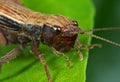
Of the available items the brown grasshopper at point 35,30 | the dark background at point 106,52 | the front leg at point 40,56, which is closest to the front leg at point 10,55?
the brown grasshopper at point 35,30

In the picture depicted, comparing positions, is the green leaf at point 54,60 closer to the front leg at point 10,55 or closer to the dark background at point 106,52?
the front leg at point 10,55

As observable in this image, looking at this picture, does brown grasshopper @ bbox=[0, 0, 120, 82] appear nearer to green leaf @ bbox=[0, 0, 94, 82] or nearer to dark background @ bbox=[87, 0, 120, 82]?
green leaf @ bbox=[0, 0, 94, 82]

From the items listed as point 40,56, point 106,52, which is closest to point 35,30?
point 40,56

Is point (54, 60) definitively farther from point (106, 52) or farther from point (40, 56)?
point (106, 52)

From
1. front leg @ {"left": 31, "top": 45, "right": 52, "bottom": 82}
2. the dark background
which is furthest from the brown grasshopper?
the dark background

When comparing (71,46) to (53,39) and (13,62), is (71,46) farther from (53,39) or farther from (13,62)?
(13,62)

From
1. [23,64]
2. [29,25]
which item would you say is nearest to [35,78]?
[23,64]

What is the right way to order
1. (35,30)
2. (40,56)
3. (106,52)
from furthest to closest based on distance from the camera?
(106,52)
(35,30)
(40,56)

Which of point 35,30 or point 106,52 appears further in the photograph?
point 106,52
